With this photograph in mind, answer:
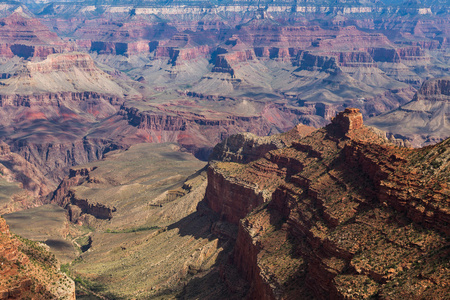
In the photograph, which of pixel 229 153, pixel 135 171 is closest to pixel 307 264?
pixel 229 153

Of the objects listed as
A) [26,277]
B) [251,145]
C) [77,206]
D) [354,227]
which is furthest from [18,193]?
[354,227]

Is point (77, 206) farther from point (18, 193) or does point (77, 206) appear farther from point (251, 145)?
point (251, 145)

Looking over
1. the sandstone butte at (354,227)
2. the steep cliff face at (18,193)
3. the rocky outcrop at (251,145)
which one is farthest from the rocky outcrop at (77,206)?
the sandstone butte at (354,227)

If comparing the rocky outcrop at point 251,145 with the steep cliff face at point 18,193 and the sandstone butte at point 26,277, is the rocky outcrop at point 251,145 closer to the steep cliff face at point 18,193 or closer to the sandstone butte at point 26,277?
the steep cliff face at point 18,193

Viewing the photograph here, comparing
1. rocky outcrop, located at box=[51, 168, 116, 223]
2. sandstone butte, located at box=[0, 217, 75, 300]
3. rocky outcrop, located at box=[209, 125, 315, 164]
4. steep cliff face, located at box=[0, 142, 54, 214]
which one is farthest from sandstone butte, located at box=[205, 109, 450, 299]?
steep cliff face, located at box=[0, 142, 54, 214]

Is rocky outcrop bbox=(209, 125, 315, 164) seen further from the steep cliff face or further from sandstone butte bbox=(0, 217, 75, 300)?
sandstone butte bbox=(0, 217, 75, 300)
